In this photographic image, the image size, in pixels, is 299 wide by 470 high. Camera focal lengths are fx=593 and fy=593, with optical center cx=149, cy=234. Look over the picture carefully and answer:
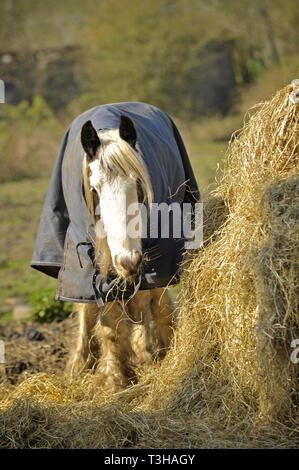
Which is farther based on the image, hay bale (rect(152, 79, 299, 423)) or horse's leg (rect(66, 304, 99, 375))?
horse's leg (rect(66, 304, 99, 375))

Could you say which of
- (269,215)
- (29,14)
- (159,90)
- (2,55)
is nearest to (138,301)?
(269,215)

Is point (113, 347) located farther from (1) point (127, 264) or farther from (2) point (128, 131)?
(2) point (128, 131)

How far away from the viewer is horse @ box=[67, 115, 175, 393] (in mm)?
3146

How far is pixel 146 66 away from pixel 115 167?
1732cm

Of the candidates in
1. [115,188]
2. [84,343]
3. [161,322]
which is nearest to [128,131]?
[115,188]

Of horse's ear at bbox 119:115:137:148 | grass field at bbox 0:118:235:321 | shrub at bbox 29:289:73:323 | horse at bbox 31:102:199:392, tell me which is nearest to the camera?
horse at bbox 31:102:199:392

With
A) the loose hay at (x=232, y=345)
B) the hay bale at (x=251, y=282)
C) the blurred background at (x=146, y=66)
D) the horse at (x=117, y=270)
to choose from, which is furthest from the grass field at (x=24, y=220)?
the horse at (x=117, y=270)

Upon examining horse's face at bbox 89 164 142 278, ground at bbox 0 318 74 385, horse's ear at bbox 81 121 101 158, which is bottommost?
ground at bbox 0 318 74 385

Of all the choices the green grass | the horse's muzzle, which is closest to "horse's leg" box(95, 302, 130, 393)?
the horse's muzzle

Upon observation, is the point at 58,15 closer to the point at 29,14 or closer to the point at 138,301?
the point at 29,14

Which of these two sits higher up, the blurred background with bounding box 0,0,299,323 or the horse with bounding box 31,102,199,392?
the blurred background with bounding box 0,0,299,323

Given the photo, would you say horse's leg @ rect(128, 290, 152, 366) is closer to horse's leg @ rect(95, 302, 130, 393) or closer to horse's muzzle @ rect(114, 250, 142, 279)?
horse's leg @ rect(95, 302, 130, 393)

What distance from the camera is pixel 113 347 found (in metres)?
3.94

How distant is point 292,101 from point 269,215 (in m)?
0.72
